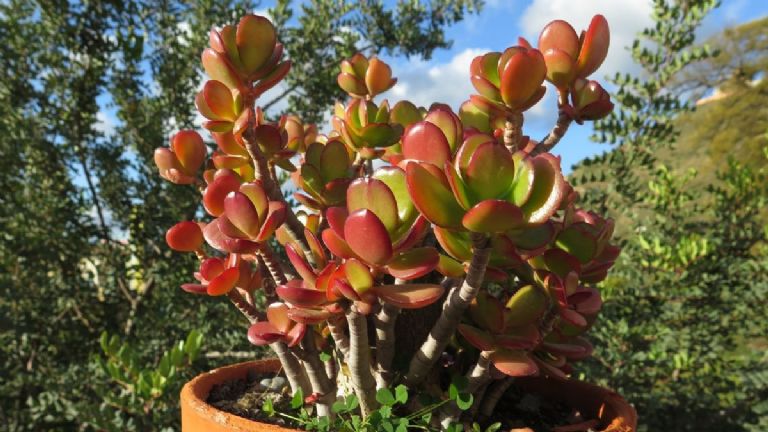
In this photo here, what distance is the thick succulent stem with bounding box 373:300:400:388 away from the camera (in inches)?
24.1

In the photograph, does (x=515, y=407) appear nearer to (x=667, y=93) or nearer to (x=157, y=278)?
(x=157, y=278)

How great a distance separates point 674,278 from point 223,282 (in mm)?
2140

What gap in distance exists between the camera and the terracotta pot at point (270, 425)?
0.63 meters

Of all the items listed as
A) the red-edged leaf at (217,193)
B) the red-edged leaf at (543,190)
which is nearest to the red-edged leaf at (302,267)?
the red-edged leaf at (217,193)

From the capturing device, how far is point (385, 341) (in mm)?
637

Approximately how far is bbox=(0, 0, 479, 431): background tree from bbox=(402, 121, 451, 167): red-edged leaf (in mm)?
1499

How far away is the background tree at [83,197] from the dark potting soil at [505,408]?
3.38ft

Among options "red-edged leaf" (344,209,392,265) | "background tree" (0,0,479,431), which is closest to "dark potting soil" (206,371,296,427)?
"red-edged leaf" (344,209,392,265)

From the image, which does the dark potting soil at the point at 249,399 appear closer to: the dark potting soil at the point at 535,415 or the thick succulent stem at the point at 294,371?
the thick succulent stem at the point at 294,371

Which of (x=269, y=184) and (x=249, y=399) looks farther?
(x=249, y=399)

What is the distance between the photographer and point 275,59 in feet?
2.02

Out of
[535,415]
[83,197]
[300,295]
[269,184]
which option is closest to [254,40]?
[269,184]

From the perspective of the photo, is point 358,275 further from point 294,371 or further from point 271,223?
point 294,371

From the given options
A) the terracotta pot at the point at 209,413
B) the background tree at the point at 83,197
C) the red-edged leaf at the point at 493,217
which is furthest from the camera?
the background tree at the point at 83,197
